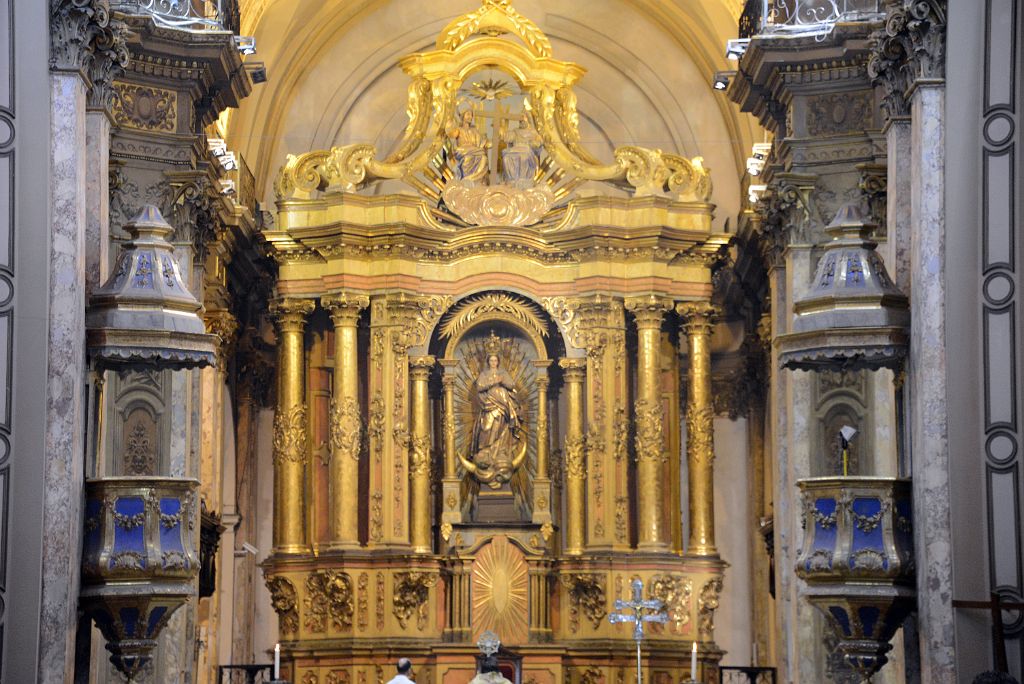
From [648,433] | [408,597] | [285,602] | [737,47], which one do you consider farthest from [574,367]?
[737,47]

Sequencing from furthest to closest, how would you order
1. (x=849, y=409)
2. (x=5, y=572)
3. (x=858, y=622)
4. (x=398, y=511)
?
(x=398, y=511), (x=849, y=409), (x=858, y=622), (x=5, y=572)

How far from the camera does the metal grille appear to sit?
848 inches

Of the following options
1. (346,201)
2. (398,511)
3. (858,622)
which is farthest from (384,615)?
(858,622)

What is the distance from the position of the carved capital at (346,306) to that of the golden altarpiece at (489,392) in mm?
26

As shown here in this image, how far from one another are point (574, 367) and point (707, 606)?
315 centimetres

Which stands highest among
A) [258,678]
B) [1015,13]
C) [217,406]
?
[1015,13]

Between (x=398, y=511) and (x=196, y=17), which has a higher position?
(x=196, y=17)

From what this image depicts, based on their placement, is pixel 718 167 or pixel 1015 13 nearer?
pixel 1015 13

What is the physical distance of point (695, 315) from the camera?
24094 millimetres

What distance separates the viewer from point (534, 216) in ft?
79.0

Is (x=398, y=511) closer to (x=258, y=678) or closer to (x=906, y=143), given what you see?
(x=258, y=678)

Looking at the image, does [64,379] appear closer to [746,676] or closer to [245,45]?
[245,45]

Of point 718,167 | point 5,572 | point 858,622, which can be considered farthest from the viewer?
point 718,167

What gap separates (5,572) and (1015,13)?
8.06 m
